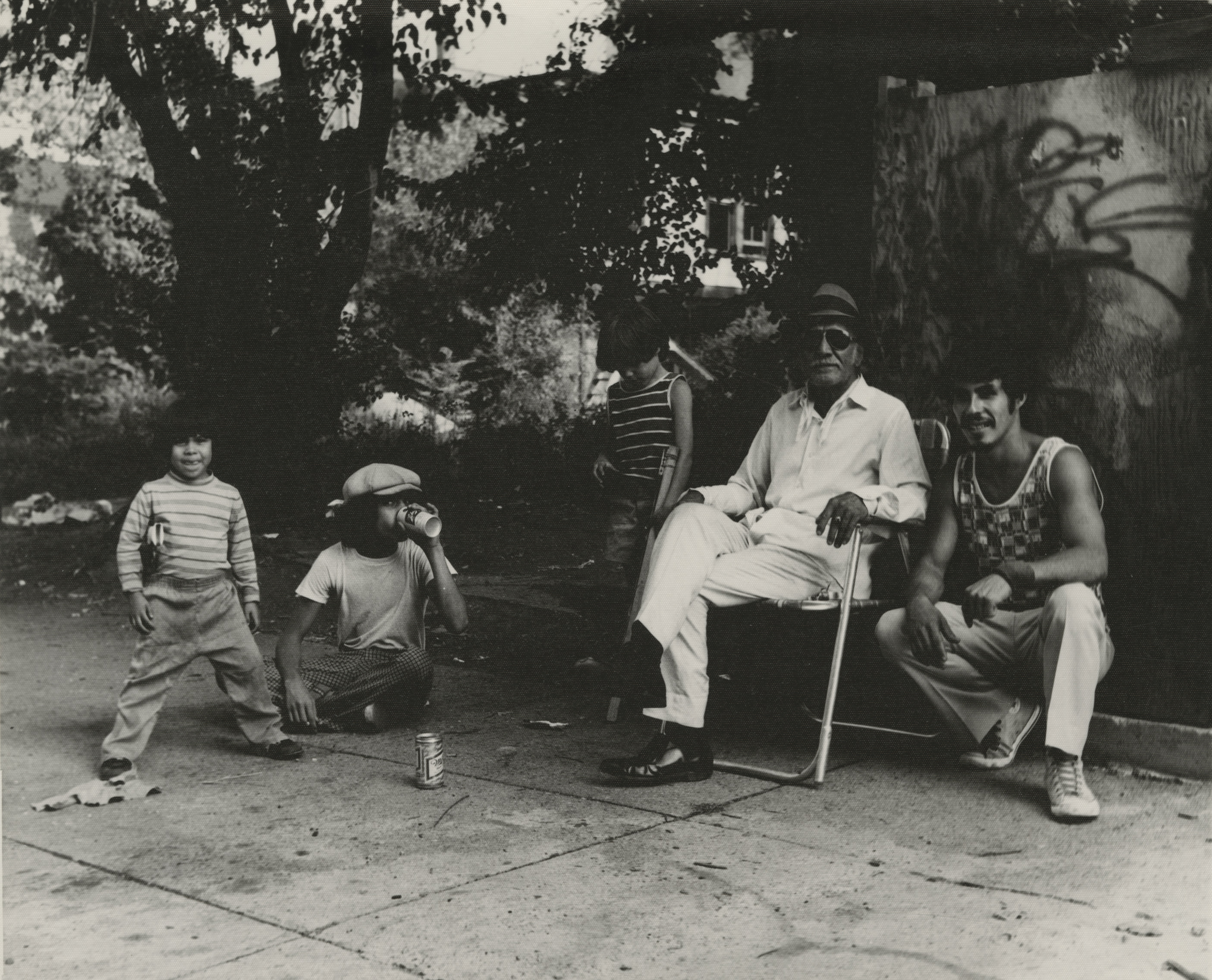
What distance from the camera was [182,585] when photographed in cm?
481

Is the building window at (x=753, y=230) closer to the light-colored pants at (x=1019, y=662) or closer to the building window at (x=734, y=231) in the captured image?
the building window at (x=734, y=231)

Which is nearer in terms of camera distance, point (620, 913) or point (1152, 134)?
point (620, 913)

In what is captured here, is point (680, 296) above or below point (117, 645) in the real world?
above

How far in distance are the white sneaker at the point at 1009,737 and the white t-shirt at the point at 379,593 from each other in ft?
7.04

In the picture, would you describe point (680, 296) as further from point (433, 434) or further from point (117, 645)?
point (433, 434)

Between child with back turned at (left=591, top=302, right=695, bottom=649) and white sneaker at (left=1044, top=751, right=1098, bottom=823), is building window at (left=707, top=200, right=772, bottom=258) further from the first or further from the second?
white sneaker at (left=1044, top=751, right=1098, bottom=823)

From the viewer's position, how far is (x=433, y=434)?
1395 centimetres

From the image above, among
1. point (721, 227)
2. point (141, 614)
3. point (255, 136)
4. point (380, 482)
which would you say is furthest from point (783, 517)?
point (255, 136)

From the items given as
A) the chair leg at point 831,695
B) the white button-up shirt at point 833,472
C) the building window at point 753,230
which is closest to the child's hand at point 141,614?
the white button-up shirt at point 833,472

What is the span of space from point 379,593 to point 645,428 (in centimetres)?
143

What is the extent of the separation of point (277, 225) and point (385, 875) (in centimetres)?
745

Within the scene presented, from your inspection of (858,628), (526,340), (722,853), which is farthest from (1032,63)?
(526,340)

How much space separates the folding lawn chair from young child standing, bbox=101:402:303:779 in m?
1.78

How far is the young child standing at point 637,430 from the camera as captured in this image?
5.89 meters
